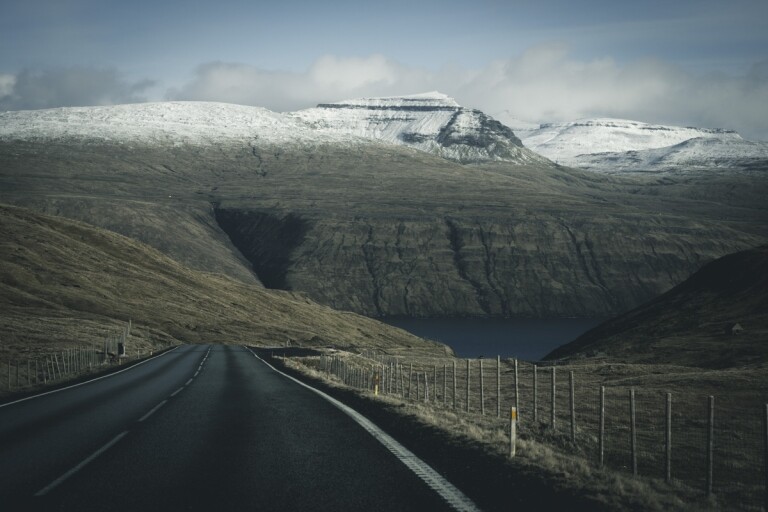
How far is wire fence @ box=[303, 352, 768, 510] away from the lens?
16703 mm

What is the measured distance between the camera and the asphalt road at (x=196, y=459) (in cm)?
1100

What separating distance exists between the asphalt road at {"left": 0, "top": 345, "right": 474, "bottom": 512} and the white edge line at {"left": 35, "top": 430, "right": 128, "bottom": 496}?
0.02 metres

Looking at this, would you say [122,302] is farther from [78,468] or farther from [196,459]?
[78,468]

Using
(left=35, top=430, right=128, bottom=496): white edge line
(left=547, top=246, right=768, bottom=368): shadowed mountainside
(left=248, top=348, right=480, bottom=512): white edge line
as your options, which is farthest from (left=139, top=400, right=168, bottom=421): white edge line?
(left=547, top=246, right=768, bottom=368): shadowed mountainside

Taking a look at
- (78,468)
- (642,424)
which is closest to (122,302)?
(642,424)

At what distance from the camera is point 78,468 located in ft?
43.1

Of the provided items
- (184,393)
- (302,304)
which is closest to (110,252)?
(302,304)

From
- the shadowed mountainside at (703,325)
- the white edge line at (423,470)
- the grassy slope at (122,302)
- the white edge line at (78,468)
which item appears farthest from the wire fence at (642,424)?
the grassy slope at (122,302)

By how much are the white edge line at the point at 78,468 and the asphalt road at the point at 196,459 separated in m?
0.02

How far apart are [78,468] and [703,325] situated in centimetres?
8931

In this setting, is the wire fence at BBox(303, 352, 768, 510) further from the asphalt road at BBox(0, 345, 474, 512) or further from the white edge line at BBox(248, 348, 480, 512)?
the asphalt road at BBox(0, 345, 474, 512)

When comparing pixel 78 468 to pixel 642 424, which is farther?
pixel 642 424

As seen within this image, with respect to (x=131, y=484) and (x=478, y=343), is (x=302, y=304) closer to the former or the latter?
(x=478, y=343)

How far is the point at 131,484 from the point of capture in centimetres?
1196
